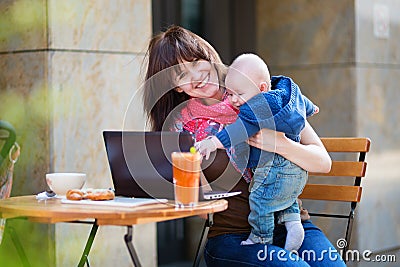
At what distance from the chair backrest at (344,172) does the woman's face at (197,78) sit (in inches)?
18.9

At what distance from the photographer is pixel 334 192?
8.84ft

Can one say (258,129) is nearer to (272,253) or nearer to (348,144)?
(272,253)

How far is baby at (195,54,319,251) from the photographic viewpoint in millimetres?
2213

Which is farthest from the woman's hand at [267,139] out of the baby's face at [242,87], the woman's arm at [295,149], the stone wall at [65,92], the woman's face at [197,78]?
the stone wall at [65,92]

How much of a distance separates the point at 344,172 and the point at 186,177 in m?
0.87

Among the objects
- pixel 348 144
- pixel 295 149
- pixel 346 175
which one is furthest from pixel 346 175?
pixel 295 149

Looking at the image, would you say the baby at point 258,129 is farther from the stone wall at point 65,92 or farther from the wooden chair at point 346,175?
the stone wall at point 65,92

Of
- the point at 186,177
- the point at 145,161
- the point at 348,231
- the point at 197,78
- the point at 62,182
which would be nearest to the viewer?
the point at 186,177

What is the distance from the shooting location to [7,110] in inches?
125

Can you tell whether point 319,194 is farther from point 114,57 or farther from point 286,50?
point 286,50

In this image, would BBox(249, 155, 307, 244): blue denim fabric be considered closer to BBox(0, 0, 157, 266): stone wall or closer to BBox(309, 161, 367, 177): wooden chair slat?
BBox(309, 161, 367, 177): wooden chair slat

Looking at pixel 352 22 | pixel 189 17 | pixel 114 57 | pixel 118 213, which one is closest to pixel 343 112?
pixel 352 22

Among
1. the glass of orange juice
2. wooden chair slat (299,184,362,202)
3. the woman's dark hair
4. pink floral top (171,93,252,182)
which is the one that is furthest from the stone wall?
the glass of orange juice

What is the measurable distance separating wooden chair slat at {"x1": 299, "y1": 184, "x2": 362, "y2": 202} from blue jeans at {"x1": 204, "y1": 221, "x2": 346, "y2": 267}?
0.69ft
